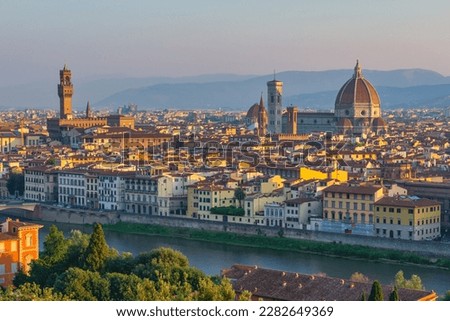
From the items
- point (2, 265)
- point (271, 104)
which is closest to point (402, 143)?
point (271, 104)

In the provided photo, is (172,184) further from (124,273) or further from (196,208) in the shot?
(124,273)

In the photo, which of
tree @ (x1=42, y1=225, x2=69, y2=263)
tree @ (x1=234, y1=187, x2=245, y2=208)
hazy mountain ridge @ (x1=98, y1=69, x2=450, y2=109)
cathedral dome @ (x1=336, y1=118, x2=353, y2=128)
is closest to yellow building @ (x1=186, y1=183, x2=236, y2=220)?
tree @ (x1=234, y1=187, x2=245, y2=208)

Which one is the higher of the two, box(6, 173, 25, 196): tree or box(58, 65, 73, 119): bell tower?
box(58, 65, 73, 119): bell tower

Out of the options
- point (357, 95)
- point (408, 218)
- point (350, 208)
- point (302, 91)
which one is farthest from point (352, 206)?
point (302, 91)

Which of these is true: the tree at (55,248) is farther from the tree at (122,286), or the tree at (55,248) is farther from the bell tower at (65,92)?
the bell tower at (65,92)

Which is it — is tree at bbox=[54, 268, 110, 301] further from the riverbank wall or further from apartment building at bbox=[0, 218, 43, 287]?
the riverbank wall
